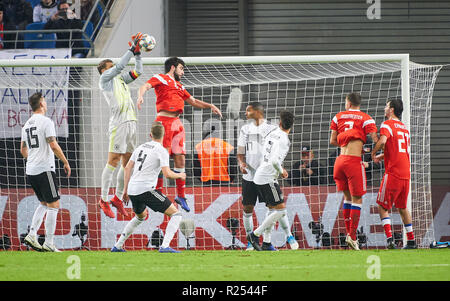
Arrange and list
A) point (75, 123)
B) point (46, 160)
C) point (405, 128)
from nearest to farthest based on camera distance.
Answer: point (46, 160)
point (405, 128)
point (75, 123)

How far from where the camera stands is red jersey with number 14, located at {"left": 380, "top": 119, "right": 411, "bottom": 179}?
1068 cm

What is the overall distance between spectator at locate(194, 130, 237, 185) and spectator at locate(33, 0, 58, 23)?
209 inches

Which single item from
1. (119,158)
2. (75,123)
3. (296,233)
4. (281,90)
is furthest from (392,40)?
(119,158)

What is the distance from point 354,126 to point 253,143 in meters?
1.74

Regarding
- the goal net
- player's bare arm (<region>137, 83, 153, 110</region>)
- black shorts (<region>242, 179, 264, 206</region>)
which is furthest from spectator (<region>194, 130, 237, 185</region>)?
player's bare arm (<region>137, 83, 153, 110</region>)

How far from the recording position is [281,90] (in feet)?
54.4

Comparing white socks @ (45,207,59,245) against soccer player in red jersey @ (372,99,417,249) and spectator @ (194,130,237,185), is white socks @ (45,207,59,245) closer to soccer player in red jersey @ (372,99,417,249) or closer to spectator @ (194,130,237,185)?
spectator @ (194,130,237,185)

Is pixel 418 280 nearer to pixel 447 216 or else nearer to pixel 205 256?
pixel 205 256

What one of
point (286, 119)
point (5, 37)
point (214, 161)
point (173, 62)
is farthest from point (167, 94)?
point (5, 37)

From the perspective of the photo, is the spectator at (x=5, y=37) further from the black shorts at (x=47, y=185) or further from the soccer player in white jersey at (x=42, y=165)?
the black shorts at (x=47, y=185)

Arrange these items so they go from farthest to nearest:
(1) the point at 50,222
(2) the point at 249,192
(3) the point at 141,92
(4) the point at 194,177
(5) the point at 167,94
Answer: (4) the point at 194,177 → (2) the point at 249,192 → (5) the point at 167,94 → (1) the point at 50,222 → (3) the point at 141,92

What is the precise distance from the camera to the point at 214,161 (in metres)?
13.2

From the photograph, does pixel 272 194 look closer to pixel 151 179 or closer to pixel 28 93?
pixel 151 179

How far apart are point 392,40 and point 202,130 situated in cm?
518
